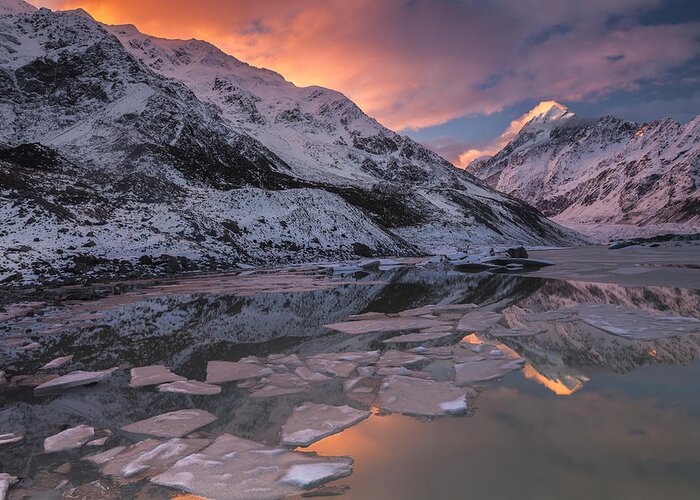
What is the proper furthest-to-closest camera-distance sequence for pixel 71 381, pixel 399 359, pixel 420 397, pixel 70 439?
1. pixel 399 359
2. pixel 71 381
3. pixel 420 397
4. pixel 70 439

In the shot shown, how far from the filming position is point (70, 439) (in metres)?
4.92

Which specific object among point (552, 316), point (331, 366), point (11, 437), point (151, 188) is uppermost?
point (151, 188)

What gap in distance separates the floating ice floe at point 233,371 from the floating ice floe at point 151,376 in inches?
22.2

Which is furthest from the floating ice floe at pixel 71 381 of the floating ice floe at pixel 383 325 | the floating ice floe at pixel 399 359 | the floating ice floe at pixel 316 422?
the floating ice floe at pixel 383 325

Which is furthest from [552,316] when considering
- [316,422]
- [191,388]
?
[191,388]

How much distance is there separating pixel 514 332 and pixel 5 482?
8.72 metres

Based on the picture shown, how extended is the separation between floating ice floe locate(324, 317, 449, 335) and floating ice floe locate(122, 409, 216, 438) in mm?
5150

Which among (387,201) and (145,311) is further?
(387,201)

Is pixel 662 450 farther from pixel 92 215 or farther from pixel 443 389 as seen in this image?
pixel 92 215

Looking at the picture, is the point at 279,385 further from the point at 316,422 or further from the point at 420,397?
the point at 420,397

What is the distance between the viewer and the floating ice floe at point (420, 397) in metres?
5.15

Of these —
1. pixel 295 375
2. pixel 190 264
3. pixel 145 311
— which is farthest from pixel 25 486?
pixel 190 264

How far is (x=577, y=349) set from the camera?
7.44 m

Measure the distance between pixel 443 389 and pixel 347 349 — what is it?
314cm
